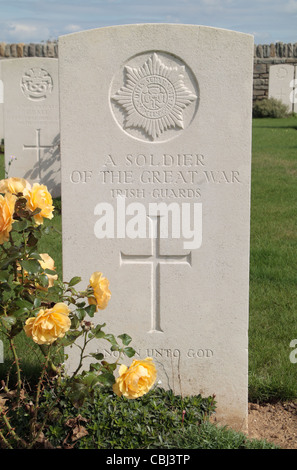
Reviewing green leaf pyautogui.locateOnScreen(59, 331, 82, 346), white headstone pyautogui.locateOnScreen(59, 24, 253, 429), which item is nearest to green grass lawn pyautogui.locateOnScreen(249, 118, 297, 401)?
white headstone pyautogui.locateOnScreen(59, 24, 253, 429)

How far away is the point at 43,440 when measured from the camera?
2.60m

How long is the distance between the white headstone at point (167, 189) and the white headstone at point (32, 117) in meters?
5.01

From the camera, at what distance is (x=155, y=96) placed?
2.84 m

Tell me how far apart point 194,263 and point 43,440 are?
3.51 ft

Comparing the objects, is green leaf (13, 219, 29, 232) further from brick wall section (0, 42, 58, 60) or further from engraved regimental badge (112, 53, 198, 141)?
brick wall section (0, 42, 58, 60)

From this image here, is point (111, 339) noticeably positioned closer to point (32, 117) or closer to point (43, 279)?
point (43, 279)

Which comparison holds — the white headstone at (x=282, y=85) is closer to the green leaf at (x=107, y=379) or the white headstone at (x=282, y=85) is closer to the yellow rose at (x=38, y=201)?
the yellow rose at (x=38, y=201)

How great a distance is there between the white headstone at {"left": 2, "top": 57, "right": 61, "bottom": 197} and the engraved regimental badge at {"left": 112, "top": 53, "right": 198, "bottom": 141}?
5012 mm

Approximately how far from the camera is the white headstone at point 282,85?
61.6 feet

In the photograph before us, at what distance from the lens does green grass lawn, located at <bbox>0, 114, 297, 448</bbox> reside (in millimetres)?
3262

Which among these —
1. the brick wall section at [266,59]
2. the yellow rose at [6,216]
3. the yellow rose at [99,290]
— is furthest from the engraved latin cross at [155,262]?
the brick wall section at [266,59]

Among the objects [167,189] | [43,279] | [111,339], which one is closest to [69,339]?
[111,339]
